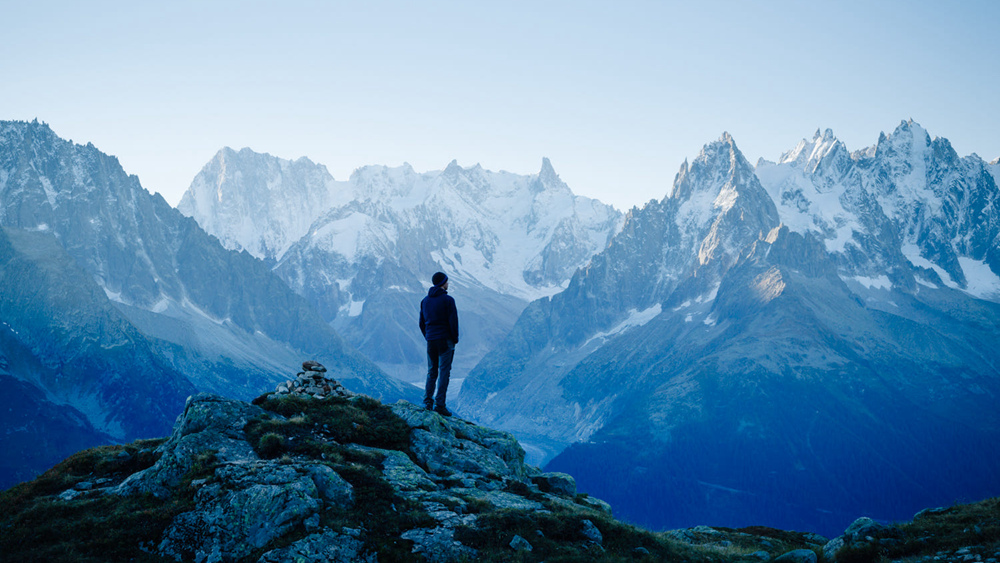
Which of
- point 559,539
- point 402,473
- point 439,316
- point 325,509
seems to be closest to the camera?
point 325,509

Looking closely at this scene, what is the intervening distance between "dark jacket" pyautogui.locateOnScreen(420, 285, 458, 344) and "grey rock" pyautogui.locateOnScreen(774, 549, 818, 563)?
53.9 feet

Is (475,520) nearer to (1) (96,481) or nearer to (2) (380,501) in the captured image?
(2) (380,501)

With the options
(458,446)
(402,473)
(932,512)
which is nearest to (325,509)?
(402,473)

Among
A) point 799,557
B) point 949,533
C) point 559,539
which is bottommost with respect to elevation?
point 559,539

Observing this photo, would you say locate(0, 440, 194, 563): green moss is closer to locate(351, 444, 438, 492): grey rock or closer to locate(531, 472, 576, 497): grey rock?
locate(351, 444, 438, 492): grey rock

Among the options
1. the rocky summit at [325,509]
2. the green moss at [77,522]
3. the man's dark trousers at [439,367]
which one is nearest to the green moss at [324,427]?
the rocky summit at [325,509]

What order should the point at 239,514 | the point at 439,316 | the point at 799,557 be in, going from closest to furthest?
the point at 239,514
the point at 799,557
the point at 439,316

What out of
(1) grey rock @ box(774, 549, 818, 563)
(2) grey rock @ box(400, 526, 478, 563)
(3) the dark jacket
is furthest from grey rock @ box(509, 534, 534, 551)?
(3) the dark jacket

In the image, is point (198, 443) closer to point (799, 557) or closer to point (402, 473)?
point (402, 473)

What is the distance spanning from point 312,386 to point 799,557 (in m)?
23.7

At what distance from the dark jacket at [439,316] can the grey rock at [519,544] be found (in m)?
11.9

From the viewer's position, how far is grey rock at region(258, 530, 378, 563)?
2234 centimetres

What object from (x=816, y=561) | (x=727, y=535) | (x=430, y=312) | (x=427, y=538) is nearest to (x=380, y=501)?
(x=427, y=538)

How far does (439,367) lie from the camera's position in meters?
36.3
